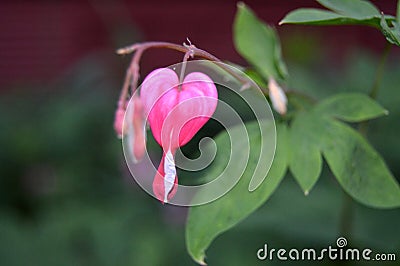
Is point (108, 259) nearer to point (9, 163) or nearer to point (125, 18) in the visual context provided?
point (9, 163)

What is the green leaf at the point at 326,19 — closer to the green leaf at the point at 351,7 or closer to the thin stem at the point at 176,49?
the green leaf at the point at 351,7

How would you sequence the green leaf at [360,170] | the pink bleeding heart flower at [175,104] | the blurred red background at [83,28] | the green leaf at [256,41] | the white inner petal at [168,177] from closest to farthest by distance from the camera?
the white inner petal at [168,177] → the pink bleeding heart flower at [175,104] → the green leaf at [360,170] → the green leaf at [256,41] → the blurred red background at [83,28]

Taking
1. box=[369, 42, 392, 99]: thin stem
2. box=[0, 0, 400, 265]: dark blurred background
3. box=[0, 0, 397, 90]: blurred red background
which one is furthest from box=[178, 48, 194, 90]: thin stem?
box=[0, 0, 397, 90]: blurred red background

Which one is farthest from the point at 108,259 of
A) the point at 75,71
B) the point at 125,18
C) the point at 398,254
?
the point at 125,18

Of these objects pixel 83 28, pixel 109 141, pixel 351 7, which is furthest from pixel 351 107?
pixel 83 28

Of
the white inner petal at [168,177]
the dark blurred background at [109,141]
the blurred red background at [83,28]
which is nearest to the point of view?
the white inner petal at [168,177]

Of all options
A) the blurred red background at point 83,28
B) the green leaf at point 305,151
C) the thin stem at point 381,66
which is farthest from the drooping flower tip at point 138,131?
the blurred red background at point 83,28
